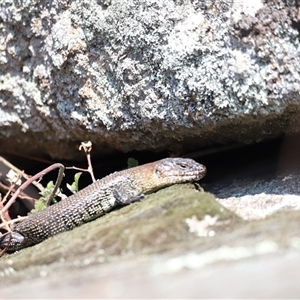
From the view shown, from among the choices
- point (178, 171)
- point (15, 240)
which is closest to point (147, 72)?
point (178, 171)

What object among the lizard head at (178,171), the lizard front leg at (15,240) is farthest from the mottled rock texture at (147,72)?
the lizard front leg at (15,240)

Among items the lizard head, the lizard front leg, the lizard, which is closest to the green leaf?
the lizard

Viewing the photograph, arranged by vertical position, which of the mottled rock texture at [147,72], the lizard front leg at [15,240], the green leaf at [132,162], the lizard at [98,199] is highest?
the mottled rock texture at [147,72]

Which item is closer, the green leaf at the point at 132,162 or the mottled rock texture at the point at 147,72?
the mottled rock texture at the point at 147,72

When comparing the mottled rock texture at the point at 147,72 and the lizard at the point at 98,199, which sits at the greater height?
the mottled rock texture at the point at 147,72

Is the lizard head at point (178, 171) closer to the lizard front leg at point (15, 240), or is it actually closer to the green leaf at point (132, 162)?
the green leaf at point (132, 162)

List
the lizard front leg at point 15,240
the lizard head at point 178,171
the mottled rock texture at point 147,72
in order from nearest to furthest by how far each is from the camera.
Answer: the mottled rock texture at point 147,72 < the lizard head at point 178,171 < the lizard front leg at point 15,240

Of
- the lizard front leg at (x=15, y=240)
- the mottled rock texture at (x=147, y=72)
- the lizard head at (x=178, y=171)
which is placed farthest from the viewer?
the lizard front leg at (x=15, y=240)

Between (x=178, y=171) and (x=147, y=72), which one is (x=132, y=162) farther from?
(x=147, y=72)
